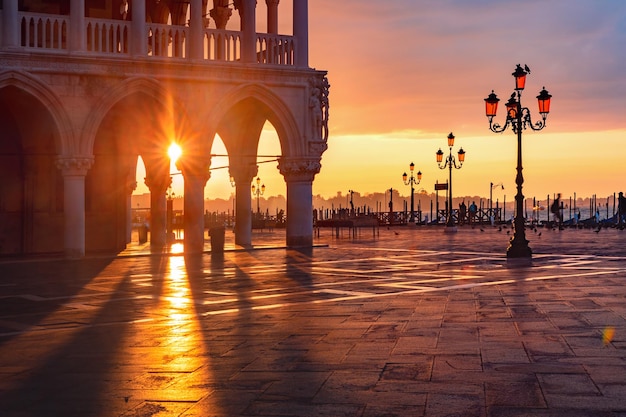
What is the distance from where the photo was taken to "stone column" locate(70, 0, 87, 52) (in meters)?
23.4

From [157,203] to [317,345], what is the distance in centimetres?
2375

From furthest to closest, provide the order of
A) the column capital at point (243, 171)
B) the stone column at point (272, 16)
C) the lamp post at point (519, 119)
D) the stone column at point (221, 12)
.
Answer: the column capital at point (243, 171) < the stone column at point (221, 12) < the stone column at point (272, 16) < the lamp post at point (519, 119)

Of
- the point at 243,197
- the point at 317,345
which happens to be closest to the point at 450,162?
the point at 243,197

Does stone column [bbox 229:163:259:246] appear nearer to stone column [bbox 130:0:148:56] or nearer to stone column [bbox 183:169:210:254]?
stone column [bbox 183:169:210:254]

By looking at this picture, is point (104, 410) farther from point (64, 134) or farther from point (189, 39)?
point (189, 39)

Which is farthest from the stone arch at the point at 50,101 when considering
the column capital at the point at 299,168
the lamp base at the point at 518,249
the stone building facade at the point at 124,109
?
the lamp base at the point at 518,249

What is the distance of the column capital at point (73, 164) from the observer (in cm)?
2336

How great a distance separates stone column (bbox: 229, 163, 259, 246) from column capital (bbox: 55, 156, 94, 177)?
23.7 feet

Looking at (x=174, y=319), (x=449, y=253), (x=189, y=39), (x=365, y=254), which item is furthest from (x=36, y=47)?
(x=174, y=319)

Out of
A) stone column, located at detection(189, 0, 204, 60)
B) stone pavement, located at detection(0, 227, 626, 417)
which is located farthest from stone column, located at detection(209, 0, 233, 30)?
stone pavement, located at detection(0, 227, 626, 417)

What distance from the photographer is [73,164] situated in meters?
23.4

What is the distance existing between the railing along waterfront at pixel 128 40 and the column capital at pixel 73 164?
3.00 meters

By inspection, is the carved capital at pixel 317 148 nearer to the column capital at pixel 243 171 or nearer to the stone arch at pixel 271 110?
the stone arch at pixel 271 110

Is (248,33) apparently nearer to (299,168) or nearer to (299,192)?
(299,168)
